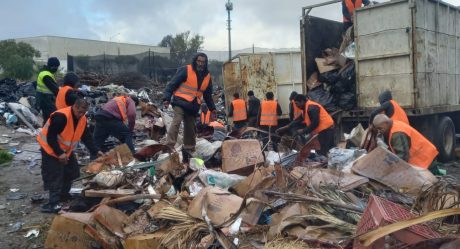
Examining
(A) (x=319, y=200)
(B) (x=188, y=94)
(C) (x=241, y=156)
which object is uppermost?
(B) (x=188, y=94)

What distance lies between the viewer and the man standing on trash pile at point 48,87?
6566 mm

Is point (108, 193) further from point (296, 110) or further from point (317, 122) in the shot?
point (296, 110)

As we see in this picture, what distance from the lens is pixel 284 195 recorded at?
3.66 meters

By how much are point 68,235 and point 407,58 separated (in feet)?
16.8

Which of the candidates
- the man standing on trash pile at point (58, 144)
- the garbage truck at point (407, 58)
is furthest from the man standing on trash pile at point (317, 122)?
the man standing on trash pile at point (58, 144)

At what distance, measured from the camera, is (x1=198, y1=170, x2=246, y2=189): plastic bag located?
15.7ft

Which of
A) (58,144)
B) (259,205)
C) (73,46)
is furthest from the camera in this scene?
(73,46)

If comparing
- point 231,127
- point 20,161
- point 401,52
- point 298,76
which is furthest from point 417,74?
point 20,161

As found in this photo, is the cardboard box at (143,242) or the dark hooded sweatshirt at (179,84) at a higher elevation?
the dark hooded sweatshirt at (179,84)

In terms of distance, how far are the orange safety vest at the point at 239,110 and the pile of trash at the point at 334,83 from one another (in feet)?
6.63

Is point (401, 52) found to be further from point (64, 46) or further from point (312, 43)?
point (64, 46)

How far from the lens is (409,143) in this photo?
183 inches

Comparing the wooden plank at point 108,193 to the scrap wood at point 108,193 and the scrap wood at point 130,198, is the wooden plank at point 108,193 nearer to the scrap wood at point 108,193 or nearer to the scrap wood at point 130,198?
the scrap wood at point 108,193

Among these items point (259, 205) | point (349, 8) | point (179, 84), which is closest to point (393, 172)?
point (259, 205)
